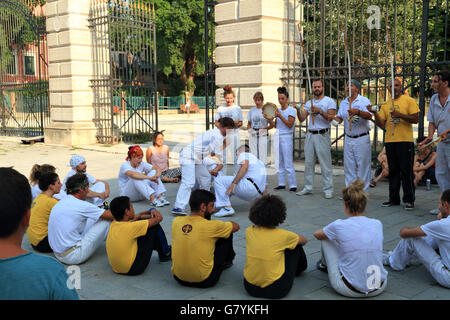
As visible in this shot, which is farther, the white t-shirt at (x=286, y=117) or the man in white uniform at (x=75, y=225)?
the white t-shirt at (x=286, y=117)

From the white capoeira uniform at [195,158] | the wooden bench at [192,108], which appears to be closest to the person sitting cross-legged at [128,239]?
the white capoeira uniform at [195,158]

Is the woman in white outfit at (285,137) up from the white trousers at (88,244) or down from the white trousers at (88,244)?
up

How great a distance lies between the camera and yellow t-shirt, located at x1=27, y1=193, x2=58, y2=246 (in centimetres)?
519

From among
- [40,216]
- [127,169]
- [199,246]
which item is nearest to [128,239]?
[199,246]

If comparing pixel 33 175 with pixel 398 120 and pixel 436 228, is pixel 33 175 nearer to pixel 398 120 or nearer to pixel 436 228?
pixel 436 228

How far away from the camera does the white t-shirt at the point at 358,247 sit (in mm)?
3908

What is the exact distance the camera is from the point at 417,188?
28.4ft

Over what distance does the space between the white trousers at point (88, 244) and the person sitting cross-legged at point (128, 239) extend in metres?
0.40

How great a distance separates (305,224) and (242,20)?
6376mm

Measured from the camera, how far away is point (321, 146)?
319 inches

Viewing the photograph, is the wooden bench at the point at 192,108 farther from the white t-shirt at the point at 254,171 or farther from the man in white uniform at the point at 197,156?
the white t-shirt at the point at 254,171

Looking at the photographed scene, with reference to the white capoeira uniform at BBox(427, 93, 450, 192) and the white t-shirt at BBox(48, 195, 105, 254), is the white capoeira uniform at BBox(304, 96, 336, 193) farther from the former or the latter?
the white t-shirt at BBox(48, 195, 105, 254)

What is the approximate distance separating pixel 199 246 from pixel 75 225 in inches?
58.1

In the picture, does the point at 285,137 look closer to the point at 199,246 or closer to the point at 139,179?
the point at 139,179
